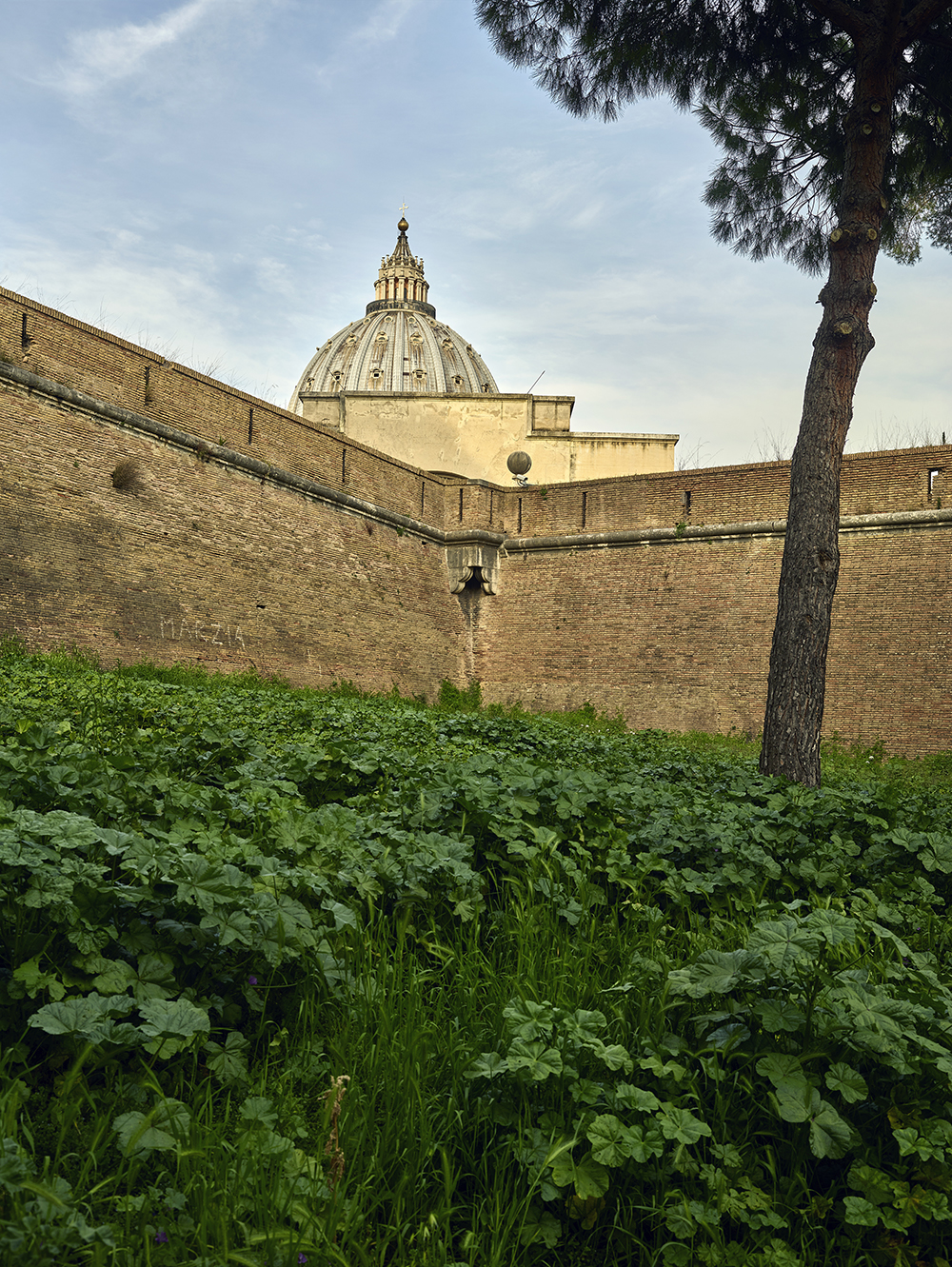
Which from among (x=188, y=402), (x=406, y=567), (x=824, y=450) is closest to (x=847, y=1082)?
(x=824, y=450)

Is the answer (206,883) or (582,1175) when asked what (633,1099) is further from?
(206,883)

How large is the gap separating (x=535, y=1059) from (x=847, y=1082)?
2.00 feet

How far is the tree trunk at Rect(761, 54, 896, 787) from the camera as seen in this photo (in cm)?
624

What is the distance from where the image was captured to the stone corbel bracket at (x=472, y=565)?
17.5 meters

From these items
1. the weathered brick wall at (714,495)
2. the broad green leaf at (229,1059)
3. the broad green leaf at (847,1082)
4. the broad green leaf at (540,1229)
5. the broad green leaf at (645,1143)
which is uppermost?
the weathered brick wall at (714,495)

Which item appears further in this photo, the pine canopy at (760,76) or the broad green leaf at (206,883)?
the pine canopy at (760,76)

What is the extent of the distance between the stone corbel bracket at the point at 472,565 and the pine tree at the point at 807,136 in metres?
8.70

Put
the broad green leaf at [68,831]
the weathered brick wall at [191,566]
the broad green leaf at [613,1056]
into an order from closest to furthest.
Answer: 1. the broad green leaf at [613,1056]
2. the broad green leaf at [68,831]
3. the weathered brick wall at [191,566]

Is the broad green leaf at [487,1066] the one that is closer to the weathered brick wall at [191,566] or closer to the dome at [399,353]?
the weathered brick wall at [191,566]

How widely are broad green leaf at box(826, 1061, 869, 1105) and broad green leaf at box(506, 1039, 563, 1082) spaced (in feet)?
1.74

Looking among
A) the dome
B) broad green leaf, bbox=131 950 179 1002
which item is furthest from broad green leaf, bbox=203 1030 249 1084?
the dome

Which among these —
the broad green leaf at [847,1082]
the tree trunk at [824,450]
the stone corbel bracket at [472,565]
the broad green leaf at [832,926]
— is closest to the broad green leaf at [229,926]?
the broad green leaf at [847,1082]

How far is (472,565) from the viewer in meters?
17.5

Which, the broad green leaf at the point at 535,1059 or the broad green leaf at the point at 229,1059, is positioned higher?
the broad green leaf at the point at 535,1059
